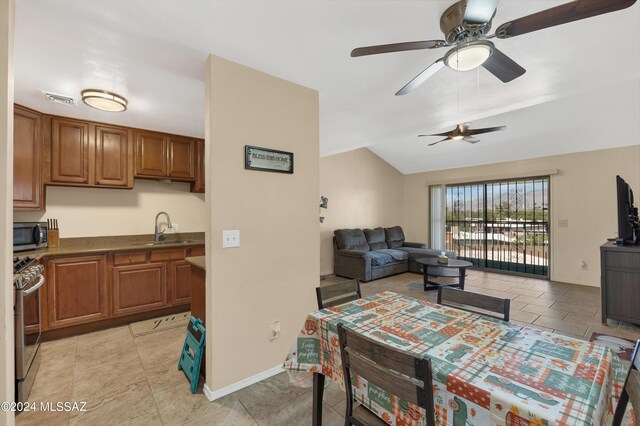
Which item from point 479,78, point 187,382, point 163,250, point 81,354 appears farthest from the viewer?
point 163,250

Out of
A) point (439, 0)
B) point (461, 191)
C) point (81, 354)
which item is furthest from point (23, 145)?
point (461, 191)

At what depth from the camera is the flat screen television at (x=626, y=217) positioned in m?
3.14

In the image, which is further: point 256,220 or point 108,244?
point 108,244

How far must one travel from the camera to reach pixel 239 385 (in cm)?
206

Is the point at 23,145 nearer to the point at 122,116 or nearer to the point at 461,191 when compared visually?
the point at 122,116

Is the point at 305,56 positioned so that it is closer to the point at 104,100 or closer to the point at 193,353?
the point at 104,100

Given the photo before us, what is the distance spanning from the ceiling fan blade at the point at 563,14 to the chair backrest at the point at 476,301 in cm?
141

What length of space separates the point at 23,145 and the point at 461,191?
7.70 m

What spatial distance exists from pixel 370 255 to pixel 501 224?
129 inches

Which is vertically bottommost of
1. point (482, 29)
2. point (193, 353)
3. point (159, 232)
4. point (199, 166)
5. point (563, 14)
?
point (193, 353)

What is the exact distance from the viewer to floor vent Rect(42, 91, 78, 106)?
256cm

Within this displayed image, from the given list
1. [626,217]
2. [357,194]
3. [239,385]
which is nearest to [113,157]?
[239,385]

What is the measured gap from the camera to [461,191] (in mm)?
6820

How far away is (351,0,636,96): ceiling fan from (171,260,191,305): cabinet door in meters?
3.24
